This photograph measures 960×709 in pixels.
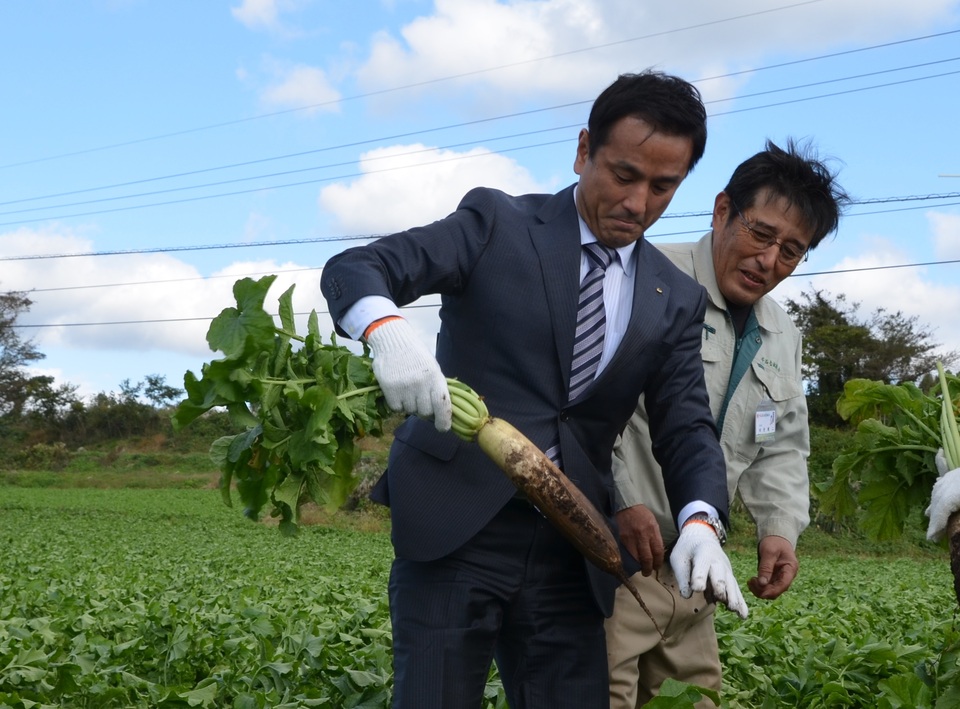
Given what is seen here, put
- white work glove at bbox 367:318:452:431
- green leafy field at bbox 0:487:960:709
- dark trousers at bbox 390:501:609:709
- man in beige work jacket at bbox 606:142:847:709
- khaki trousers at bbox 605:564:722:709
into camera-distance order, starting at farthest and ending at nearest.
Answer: green leafy field at bbox 0:487:960:709 → man in beige work jacket at bbox 606:142:847:709 → khaki trousers at bbox 605:564:722:709 → dark trousers at bbox 390:501:609:709 → white work glove at bbox 367:318:452:431

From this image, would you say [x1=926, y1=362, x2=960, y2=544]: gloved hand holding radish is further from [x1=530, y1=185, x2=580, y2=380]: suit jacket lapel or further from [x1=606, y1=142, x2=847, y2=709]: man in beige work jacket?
[x1=530, y1=185, x2=580, y2=380]: suit jacket lapel

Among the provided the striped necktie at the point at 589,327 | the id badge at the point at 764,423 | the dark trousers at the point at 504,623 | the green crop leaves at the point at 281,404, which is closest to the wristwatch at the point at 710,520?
the dark trousers at the point at 504,623

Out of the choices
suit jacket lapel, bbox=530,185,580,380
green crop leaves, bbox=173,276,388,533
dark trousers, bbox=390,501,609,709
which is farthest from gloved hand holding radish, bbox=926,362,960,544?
green crop leaves, bbox=173,276,388,533

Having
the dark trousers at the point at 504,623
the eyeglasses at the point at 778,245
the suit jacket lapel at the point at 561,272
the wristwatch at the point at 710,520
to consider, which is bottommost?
the dark trousers at the point at 504,623

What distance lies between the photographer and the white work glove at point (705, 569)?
2.62 meters

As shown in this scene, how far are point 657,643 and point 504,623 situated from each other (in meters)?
0.80

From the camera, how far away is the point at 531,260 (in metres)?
2.76

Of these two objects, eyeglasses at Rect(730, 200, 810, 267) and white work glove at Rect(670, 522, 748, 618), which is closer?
white work glove at Rect(670, 522, 748, 618)

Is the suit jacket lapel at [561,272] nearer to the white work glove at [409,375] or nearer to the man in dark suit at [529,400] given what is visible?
the man in dark suit at [529,400]

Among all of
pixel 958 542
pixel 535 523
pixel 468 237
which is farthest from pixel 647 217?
pixel 958 542

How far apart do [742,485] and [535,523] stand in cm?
117

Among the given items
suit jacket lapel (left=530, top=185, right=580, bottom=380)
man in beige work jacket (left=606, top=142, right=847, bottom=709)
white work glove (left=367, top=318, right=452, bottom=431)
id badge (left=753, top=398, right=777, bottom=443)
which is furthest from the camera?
id badge (left=753, top=398, right=777, bottom=443)

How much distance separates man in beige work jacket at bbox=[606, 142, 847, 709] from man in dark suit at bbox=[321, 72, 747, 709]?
471mm

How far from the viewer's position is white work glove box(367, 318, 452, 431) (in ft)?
7.79
